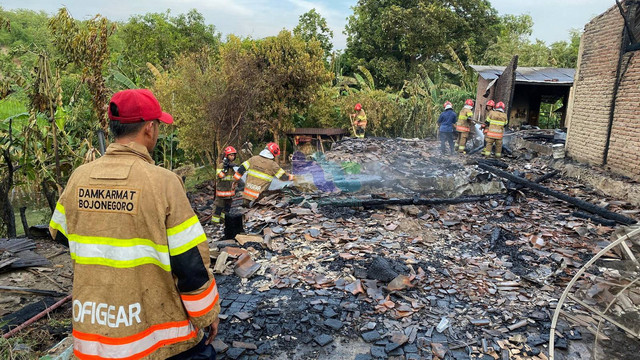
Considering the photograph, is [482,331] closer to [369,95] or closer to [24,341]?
[24,341]

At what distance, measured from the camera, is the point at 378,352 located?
11.5ft

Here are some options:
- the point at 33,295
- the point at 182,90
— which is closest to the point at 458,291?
the point at 33,295

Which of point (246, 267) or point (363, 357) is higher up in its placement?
point (246, 267)

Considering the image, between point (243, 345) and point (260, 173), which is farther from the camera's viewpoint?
point (260, 173)

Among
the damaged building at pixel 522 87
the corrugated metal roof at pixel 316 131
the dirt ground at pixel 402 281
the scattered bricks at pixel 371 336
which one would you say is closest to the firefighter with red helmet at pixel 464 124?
the damaged building at pixel 522 87

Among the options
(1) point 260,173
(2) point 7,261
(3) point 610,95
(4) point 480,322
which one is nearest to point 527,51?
(3) point 610,95

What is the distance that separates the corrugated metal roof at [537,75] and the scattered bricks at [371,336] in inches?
570

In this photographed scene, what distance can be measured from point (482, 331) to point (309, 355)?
69.1 inches

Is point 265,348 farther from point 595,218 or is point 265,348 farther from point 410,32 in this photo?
point 410,32

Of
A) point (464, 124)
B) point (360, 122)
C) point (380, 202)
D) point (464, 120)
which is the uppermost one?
point (464, 120)

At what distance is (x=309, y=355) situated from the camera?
344cm

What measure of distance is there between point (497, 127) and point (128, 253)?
36.9ft

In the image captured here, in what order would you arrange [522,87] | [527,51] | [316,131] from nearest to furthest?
[316,131] < [522,87] < [527,51]

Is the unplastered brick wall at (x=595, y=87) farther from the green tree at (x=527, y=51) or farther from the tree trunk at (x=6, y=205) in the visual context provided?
the green tree at (x=527, y=51)
